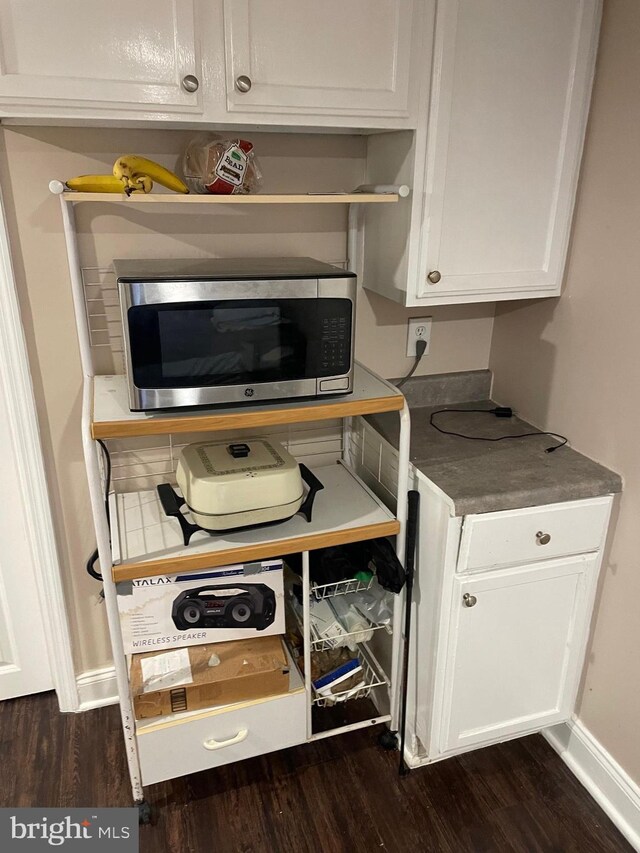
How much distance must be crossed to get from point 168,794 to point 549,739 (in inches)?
43.2

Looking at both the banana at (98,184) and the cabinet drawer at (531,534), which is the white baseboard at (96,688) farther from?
the banana at (98,184)

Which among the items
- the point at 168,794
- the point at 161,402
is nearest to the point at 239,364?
the point at 161,402

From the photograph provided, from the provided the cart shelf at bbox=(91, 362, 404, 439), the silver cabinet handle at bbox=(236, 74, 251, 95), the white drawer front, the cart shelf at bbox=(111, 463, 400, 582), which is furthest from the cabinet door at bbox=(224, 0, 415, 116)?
the white drawer front

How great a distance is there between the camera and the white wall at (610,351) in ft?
4.86

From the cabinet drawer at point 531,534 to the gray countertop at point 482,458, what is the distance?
0.03 m

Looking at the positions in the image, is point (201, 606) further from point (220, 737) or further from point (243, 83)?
point (243, 83)

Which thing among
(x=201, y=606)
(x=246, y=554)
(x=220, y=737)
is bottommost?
(x=220, y=737)

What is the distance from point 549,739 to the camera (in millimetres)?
1917

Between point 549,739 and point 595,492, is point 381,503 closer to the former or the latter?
point 595,492

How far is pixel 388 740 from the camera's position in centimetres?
187

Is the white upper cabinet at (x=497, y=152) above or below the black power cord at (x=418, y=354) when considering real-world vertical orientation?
above

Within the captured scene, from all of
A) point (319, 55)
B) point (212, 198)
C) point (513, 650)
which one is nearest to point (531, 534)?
point (513, 650)
